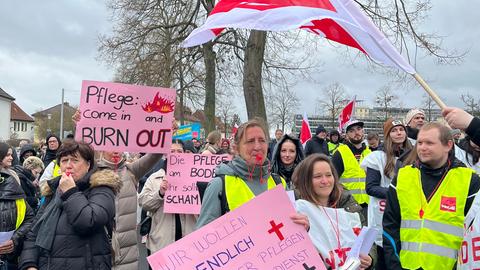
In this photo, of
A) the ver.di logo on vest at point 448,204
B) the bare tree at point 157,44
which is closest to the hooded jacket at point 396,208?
the ver.di logo on vest at point 448,204

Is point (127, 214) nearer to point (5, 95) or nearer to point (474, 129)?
point (474, 129)

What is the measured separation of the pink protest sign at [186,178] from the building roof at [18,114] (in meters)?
91.6

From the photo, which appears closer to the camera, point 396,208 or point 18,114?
point 396,208

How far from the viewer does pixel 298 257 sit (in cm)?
256

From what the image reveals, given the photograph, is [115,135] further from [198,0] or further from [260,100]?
[198,0]

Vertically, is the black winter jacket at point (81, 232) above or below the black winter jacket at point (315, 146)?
below

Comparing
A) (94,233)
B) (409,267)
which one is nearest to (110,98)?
(94,233)

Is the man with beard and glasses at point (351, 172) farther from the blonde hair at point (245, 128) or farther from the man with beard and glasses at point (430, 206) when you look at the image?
the blonde hair at point (245, 128)

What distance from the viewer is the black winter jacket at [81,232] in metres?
2.93

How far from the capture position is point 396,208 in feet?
11.5

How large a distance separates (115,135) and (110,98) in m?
0.35

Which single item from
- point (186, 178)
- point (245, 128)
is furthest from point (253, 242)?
point (186, 178)

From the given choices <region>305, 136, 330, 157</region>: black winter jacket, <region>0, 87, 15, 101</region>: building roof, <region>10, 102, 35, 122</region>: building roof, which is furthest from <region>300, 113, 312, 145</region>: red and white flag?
<region>10, 102, 35, 122</region>: building roof

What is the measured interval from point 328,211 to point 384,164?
2.35 m
